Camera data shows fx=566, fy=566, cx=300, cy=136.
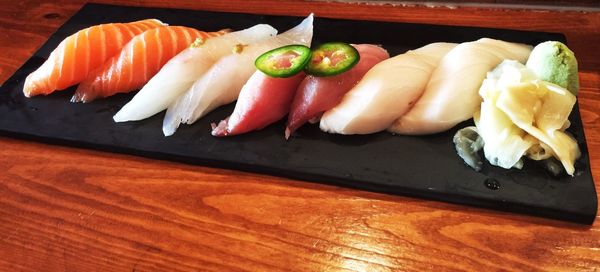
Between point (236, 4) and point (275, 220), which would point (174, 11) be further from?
point (275, 220)

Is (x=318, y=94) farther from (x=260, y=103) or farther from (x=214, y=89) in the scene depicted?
(x=214, y=89)

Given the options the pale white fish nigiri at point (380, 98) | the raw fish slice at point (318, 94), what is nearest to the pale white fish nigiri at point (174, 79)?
the raw fish slice at point (318, 94)

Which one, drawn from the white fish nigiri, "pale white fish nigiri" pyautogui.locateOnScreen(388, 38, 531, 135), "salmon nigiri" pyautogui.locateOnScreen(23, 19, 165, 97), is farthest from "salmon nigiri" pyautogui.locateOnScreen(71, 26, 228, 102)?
"pale white fish nigiri" pyautogui.locateOnScreen(388, 38, 531, 135)

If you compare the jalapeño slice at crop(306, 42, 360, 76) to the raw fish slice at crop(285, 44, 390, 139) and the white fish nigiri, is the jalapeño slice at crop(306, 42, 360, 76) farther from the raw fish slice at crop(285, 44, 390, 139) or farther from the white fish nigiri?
the white fish nigiri

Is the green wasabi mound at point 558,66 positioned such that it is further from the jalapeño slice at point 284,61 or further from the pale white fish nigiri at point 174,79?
the pale white fish nigiri at point 174,79

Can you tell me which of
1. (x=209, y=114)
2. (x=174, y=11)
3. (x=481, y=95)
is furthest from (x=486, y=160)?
(x=174, y=11)

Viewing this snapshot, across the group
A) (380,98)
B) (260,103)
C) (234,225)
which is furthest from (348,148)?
(234,225)
